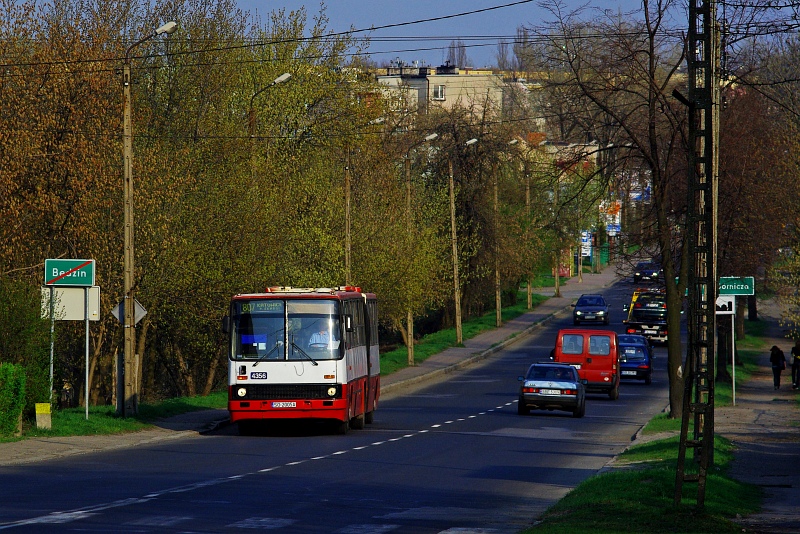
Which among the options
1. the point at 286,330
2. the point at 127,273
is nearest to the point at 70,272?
the point at 127,273

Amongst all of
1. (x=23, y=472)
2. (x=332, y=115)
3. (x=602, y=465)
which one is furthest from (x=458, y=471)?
(x=332, y=115)

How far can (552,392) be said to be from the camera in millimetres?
32344

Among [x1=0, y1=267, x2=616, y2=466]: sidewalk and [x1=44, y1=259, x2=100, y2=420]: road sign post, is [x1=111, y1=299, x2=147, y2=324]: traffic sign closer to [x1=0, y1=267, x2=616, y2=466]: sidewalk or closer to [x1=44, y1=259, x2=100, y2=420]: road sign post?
[x1=44, y1=259, x2=100, y2=420]: road sign post

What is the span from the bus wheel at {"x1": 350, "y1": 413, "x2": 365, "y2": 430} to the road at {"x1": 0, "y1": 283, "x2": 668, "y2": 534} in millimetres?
231

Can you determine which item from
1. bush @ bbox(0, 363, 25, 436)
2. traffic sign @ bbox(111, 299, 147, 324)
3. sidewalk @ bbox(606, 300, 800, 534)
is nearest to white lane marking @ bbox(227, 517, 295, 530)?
sidewalk @ bbox(606, 300, 800, 534)

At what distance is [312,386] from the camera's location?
25.0 m

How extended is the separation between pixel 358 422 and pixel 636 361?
22429mm

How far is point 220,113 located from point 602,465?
84.4 feet

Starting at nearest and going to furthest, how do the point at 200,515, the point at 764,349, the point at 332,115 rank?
the point at 200,515
the point at 332,115
the point at 764,349

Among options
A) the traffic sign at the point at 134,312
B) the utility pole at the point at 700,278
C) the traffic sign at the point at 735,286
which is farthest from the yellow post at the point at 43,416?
the traffic sign at the point at 735,286

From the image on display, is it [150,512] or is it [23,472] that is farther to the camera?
[23,472]

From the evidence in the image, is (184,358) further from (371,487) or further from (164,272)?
(371,487)

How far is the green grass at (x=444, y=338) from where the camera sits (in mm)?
53438

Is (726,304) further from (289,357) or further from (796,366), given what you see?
(796,366)
